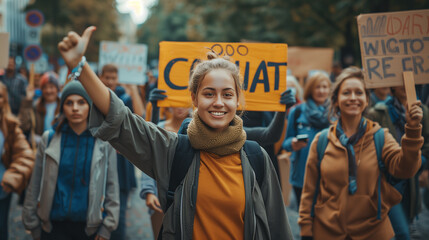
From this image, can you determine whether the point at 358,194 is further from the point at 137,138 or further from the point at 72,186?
the point at 72,186

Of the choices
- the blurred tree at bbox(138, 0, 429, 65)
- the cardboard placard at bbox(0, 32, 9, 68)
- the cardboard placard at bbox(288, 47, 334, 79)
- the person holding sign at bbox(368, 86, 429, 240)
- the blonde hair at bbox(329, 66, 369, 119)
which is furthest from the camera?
the blurred tree at bbox(138, 0, 429, 65)

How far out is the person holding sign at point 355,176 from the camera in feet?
12.4

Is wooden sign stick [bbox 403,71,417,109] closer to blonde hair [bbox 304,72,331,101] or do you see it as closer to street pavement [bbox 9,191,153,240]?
blonde hair [bbox 304,72,331,101]

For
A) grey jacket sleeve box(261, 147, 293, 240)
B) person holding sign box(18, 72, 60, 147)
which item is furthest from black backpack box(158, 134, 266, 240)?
person holding sign box(18, 72, 60, 147)

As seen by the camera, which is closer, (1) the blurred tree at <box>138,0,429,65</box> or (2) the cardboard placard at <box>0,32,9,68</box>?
(2) the cardboard placard at <box>0,32,9,68</box>

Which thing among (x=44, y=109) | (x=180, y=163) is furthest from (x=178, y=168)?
(x=44, y=109)

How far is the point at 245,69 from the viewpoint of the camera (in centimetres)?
400

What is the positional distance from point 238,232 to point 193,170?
433 mm

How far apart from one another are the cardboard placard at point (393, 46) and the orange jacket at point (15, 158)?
3360 millimetres

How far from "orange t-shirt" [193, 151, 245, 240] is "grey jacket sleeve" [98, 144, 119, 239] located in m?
1.70

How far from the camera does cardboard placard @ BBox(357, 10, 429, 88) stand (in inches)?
159

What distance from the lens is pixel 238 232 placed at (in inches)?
103

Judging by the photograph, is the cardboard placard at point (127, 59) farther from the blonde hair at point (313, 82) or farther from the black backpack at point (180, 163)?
the black backpack at point (180, 163)

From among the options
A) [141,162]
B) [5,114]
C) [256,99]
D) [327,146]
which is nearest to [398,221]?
[327,146]
